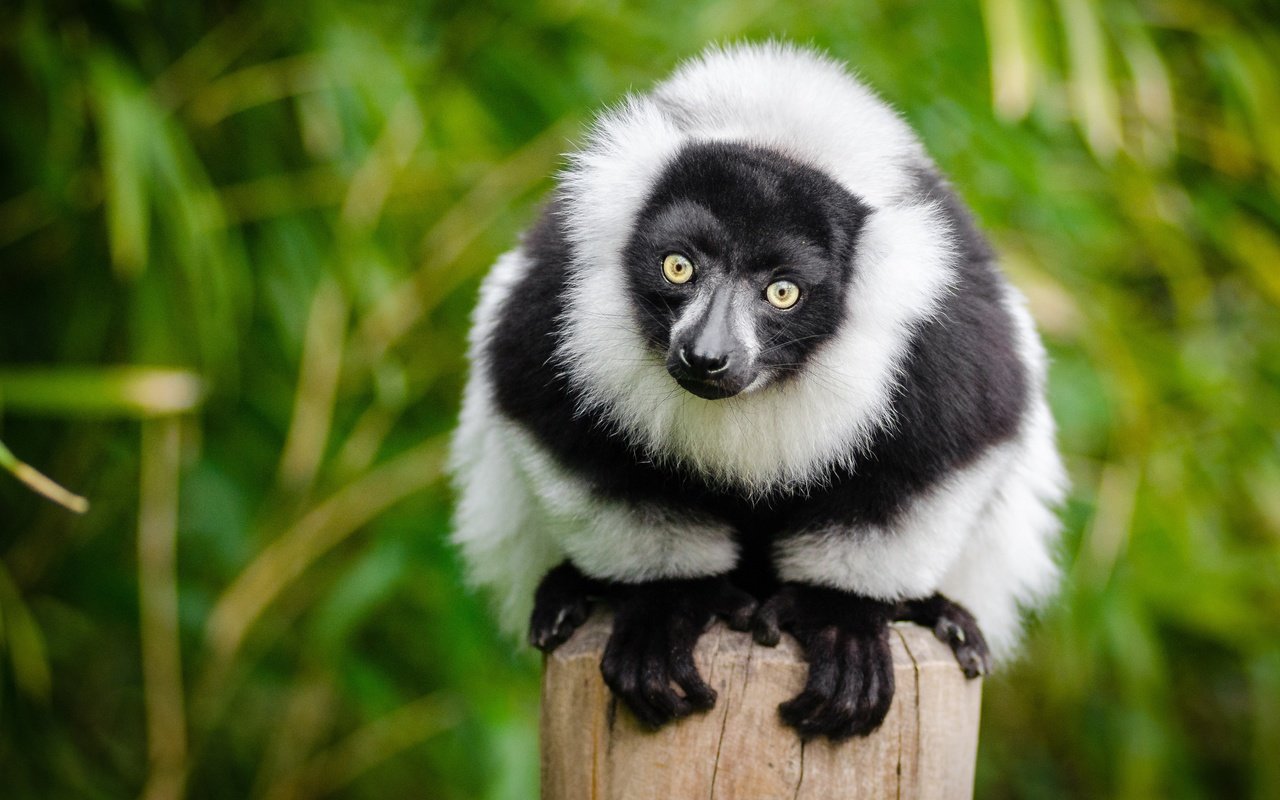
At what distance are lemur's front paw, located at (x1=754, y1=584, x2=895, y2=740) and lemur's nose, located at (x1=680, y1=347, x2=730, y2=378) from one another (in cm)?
44

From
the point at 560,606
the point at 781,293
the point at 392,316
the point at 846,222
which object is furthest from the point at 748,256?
the point at 392,316

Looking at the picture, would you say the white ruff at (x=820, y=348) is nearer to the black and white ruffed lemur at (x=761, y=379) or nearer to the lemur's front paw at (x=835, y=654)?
the black and white ruffed lemur at (x=761, y=379)

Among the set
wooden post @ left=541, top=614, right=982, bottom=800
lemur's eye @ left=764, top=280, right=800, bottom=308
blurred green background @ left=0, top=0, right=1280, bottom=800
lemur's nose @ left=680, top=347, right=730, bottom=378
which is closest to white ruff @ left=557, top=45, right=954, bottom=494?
lemur's eye @ left=764, top=280, right=800, bottom=308

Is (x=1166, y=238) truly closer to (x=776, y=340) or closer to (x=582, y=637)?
(x=776, y=340)

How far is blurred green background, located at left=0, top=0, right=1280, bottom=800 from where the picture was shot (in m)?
3.25

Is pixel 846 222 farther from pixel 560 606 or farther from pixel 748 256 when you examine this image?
pixel 560 606

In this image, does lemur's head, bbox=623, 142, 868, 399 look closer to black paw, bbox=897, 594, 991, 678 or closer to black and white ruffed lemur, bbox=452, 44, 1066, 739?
black and white ruffed lemur, bbox=452, 44, 1066, 739

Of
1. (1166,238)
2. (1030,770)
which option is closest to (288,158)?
(1166,238)

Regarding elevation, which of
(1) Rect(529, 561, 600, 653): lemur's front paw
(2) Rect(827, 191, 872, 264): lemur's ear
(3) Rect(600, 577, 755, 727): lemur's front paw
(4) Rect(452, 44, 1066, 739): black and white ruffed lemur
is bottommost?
(1) Rect(529, 561, 600, 653): lemur's front paw

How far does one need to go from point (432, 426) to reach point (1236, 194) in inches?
106

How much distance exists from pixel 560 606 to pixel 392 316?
4.51ft

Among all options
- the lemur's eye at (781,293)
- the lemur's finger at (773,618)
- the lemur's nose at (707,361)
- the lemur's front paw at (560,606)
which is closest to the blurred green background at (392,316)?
the lemur's front paw at (560,606)

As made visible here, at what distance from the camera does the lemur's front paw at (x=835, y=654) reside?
1.80 meters

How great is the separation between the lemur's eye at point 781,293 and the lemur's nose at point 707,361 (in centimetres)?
18
